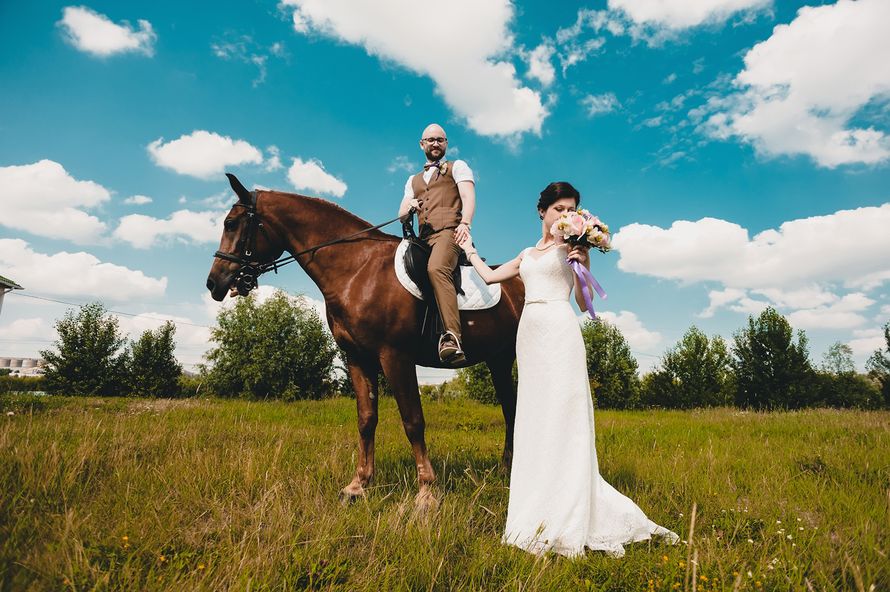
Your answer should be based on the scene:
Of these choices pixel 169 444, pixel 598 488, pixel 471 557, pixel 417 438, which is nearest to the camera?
pixel 471 557

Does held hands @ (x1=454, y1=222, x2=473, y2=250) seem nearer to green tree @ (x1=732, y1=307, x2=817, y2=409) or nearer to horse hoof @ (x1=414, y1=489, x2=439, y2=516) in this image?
horse hoof @ (x1=414, y1=489, x2=439, y2=516)

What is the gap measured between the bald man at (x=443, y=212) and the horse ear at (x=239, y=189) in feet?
5.34

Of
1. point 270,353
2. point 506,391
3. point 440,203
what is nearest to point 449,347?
point 440,203

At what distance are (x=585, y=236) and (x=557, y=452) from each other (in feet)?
5.45

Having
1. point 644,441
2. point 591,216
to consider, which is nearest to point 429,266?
point 591,216

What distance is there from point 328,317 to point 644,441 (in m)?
6.24

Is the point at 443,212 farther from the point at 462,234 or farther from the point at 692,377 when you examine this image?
the point at 692,377

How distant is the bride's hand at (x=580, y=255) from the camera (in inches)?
138

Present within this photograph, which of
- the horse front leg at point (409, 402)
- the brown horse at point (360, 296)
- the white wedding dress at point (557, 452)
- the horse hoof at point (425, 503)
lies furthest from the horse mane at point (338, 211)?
the horse hoof at point (425, 503)

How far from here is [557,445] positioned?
3.27m

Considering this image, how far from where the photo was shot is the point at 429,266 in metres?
4.31

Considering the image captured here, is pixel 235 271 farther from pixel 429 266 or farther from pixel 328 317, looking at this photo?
pixel 429 266

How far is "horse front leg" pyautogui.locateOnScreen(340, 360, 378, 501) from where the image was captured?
171 inches

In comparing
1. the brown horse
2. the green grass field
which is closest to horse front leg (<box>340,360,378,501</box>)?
the brown horse
